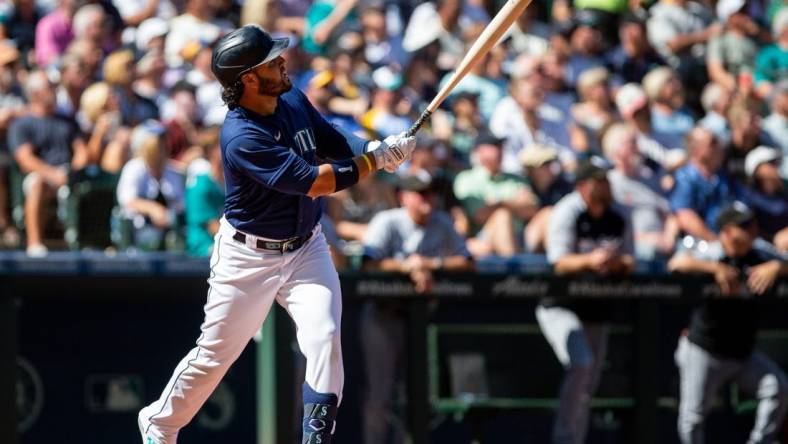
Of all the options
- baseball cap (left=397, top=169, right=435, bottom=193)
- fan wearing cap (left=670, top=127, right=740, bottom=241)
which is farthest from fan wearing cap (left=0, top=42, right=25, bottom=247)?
fan wearing cap (left=670, top=127, right=740, bottom=241)

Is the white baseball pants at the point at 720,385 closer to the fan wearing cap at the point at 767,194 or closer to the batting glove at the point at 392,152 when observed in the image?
the fan wearing cap at the point at 767,194

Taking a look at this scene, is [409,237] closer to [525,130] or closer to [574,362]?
[574,362]

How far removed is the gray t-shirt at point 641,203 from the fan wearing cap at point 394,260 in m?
1.44

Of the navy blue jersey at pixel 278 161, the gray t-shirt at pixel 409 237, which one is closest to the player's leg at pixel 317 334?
the navy blue jersey at pixel 278 161

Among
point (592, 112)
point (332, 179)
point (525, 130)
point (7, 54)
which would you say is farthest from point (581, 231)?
point (7, 54)

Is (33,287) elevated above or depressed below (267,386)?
above

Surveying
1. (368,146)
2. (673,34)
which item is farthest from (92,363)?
(673,34)

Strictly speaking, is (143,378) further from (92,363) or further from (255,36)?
(255,36)

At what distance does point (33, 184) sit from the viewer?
827 centimetres

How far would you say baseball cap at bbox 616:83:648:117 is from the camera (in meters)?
9.98

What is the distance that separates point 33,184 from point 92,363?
1135 mm

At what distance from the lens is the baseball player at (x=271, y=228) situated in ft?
17.7

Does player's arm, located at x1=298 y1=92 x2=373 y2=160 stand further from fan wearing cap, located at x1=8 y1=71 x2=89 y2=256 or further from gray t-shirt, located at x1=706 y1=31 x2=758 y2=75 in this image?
gray t-shirt, located at x1=706 y1=31 x2=758 y2=75

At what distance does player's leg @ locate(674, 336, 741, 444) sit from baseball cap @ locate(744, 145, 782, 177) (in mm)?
1771
